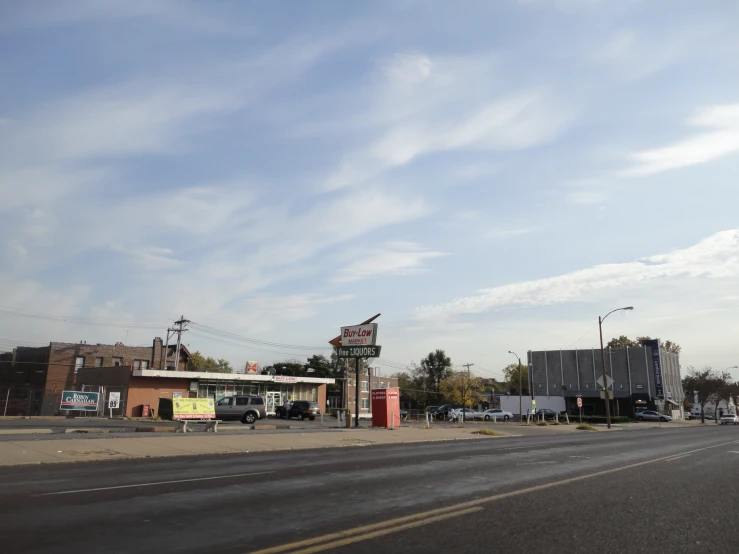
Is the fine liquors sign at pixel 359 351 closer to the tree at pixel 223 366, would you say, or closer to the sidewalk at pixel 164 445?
the sidewalk at pixel 164 445

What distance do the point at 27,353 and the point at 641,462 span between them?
79.9 m

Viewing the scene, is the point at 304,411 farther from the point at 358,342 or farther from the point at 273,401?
the point at 358,342

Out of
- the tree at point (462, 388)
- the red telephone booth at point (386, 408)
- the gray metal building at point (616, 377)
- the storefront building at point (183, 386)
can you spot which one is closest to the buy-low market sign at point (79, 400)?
the storefront building at point (183, 386)

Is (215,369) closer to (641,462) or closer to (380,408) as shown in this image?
(380,408)

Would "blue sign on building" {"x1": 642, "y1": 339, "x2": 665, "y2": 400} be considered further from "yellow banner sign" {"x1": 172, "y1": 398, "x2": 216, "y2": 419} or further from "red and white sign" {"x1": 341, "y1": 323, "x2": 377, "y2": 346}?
"yellow banner sign" {"x1": 172, "y1": 398, "x2": 216, "y2": 419}

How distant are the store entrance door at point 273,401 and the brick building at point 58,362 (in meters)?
15.6

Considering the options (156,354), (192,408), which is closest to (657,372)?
(156,354)

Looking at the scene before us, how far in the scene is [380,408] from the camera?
3503 centimetres

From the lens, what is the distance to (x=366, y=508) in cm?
809

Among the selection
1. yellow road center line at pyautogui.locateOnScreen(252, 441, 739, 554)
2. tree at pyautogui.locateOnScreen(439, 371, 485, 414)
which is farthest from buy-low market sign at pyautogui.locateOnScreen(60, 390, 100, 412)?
tree at pyautogui.locateOnScreen(439, 371, 485, 414)

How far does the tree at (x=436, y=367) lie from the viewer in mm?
110188

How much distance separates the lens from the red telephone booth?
34.5 metres

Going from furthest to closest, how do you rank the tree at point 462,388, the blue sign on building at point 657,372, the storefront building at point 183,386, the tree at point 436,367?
the tree at point 436,367 → the tree at point 462,388 → the blue sign on building at point 657,372 → the storefront building at point 183,386

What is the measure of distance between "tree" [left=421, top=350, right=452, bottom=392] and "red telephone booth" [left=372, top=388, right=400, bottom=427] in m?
75.7
